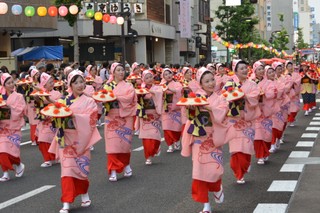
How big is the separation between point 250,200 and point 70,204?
231 cm

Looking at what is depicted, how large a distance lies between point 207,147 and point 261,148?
3.92m

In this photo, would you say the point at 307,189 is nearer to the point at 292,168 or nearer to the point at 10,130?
the point at 292,168

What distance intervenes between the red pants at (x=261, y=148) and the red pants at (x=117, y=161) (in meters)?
2.34

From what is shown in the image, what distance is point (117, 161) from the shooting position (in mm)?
10016

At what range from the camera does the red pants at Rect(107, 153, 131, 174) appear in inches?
392

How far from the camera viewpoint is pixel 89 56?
Answer: 45.1m

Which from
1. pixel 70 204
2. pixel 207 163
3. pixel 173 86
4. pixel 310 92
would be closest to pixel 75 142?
pixel 70 204

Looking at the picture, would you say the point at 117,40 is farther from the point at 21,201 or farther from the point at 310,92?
the point at 21,201

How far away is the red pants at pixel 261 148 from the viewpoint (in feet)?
35.9

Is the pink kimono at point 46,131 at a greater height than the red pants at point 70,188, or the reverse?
the pink kimono at point 46,131

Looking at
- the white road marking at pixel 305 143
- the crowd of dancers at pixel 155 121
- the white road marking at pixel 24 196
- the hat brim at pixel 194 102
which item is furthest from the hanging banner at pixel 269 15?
the hat brim at pixel 194 102

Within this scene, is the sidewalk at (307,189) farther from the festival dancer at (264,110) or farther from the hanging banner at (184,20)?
the hanging banner at (184,20)

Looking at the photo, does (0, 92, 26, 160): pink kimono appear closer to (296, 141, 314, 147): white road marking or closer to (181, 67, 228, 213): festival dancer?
(181, 67, 228, 213): festival dancer


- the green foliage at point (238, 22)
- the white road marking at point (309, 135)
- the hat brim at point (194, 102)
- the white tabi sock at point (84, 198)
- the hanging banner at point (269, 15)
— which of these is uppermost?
the hanging banner at point (269, 15)
